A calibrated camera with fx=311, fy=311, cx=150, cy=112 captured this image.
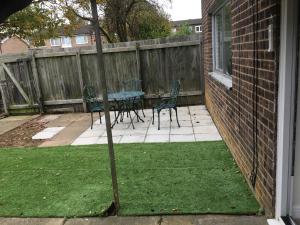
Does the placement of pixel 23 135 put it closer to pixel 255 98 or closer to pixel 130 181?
pixel 130 181

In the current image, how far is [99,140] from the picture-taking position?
5.89 m

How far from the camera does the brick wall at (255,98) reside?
2.56 meters

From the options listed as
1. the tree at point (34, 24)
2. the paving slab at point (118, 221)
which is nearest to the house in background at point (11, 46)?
the tree at point (34, 24)

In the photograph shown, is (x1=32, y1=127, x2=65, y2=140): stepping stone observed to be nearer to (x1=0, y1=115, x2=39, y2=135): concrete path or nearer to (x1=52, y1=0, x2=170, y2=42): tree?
(x1=0, y1=115, x2=39, y2=135): concrete path

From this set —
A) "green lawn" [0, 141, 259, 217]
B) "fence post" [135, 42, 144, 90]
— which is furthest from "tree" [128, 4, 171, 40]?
"green lawn" [0, 141, 259, 217]

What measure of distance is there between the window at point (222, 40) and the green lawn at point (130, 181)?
4.85 feet

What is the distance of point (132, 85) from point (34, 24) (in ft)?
18.3

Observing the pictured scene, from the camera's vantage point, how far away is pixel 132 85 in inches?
343

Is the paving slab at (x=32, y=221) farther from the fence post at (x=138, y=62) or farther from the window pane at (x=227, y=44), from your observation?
the fence post at (x=138, y=62)

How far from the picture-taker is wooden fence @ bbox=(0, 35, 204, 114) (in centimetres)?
852

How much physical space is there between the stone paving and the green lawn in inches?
14.8

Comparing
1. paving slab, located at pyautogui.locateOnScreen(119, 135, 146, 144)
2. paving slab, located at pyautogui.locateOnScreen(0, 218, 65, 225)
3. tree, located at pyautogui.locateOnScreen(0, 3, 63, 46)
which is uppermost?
tree, located at pyautogui.locateOnScreen(0, 3, 63, 46)

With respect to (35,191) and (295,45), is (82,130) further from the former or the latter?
(295,45)

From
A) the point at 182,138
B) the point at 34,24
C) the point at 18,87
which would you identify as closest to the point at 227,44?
the point at 182,138
